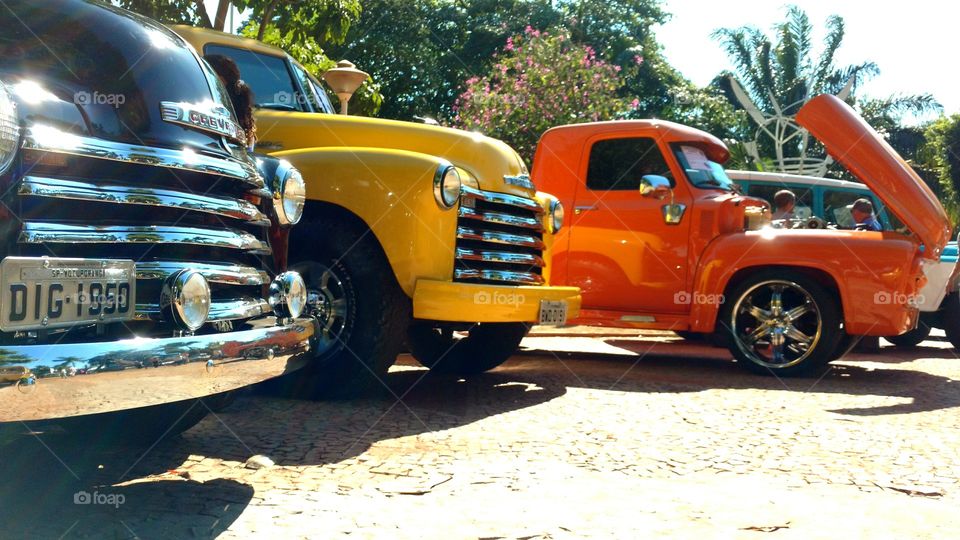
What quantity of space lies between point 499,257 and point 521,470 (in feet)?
6.72

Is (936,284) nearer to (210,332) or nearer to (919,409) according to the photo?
(919,409)

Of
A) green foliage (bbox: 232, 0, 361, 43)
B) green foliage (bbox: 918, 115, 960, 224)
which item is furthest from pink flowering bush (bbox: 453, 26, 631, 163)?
green foliage (bbox: 918, 115, 960, 224)

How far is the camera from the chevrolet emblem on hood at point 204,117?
3.50m

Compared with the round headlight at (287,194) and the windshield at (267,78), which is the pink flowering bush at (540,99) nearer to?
the windshield at (267,78)

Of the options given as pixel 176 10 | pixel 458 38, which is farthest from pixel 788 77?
pixel 176 10

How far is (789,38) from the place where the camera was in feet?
98.2

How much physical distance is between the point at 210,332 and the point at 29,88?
0.98 m

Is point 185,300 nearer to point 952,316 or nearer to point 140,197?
point 140,197

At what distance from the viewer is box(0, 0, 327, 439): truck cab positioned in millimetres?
2736

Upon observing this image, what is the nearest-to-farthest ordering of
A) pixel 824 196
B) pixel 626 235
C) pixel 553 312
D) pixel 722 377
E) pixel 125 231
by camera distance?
pixel 125 231
pixel 553 312
pixel 722 377
pixel 626 235
pixel 824 196

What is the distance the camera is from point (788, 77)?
29.8 meters

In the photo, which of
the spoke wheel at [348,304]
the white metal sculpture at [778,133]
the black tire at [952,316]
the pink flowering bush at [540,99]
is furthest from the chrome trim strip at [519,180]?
the white metal sculpture at [778,133]

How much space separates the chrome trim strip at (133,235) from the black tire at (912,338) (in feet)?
28.7

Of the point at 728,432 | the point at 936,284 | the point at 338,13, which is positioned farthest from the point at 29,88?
the point at 936,284
